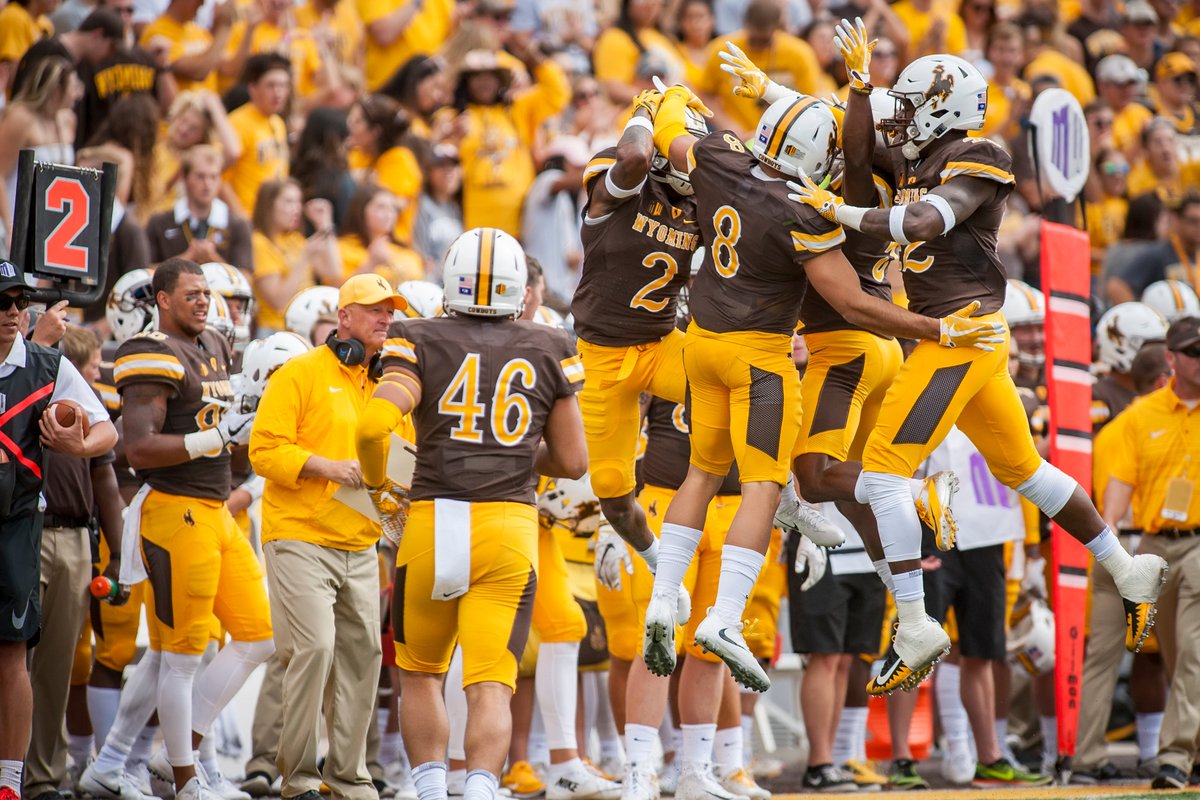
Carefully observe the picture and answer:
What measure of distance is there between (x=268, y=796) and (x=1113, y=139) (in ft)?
37.2

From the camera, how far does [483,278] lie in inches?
283

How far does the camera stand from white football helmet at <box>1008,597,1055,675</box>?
34.7ft

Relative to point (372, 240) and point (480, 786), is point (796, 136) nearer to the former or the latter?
point (480, 786)

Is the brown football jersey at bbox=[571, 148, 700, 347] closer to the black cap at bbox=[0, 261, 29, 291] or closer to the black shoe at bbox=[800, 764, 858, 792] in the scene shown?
the black cap at bbox=[0, 261, 29, 291]

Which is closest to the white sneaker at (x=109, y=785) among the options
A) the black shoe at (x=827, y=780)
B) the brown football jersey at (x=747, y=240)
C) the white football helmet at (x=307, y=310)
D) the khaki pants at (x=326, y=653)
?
the khaki pants at (x=326, y=653)

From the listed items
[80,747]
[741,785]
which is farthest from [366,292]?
[80,747]

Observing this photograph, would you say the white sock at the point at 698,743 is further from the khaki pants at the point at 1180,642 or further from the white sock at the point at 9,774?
the white sock at the point at 9,774

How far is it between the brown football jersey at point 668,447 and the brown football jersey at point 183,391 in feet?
7.55

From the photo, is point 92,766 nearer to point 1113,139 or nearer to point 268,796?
point 268,796

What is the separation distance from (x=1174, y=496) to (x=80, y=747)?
6.60m

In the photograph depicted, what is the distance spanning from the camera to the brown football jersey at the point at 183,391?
27.1 ft

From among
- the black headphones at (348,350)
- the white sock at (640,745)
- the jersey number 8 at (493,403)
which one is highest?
the black headphones at (348,350)

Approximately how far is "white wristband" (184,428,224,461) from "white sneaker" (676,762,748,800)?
2884 millimetres

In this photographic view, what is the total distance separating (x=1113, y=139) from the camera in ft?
54.1
